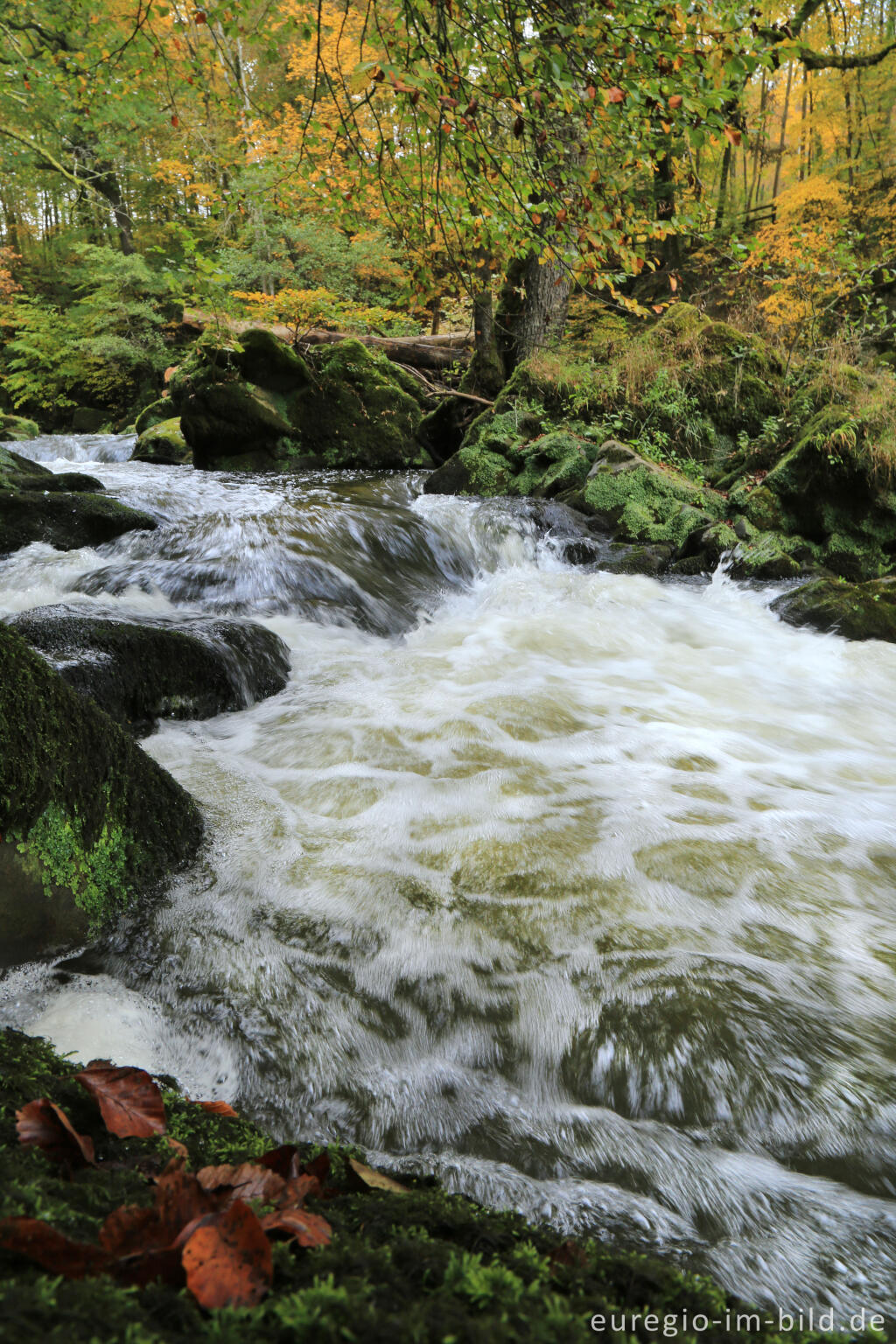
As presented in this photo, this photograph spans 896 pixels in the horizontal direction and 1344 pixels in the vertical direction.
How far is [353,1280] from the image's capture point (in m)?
0.71

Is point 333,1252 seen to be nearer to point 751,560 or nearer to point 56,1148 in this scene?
point 56,1148

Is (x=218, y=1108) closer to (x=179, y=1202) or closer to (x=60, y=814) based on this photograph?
(x=179, y=1202)

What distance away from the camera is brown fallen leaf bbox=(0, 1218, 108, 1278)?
0.66 m

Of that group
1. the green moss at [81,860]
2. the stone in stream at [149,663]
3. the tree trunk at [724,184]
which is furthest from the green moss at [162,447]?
the tree trunk at [724,184]

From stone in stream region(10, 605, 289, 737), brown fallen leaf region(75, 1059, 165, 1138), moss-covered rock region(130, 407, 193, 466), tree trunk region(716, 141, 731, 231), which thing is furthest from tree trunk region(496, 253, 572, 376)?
brown fallen leaf region(75, 1059, 165, 1138)

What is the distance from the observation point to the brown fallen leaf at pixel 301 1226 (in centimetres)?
81

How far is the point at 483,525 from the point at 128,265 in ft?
56.2

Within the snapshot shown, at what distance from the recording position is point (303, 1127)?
5.57ft

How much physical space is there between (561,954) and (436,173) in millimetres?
3208

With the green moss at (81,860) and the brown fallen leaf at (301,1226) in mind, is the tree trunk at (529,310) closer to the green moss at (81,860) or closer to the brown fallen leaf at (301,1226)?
the green moss at (81,860)

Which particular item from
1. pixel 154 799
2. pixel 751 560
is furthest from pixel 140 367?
pixel 154 799

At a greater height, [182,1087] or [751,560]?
[751,560]

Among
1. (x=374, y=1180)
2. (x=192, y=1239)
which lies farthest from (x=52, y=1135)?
(x=374, y=1180)

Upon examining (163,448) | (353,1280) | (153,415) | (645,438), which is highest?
Result: (153,415)
